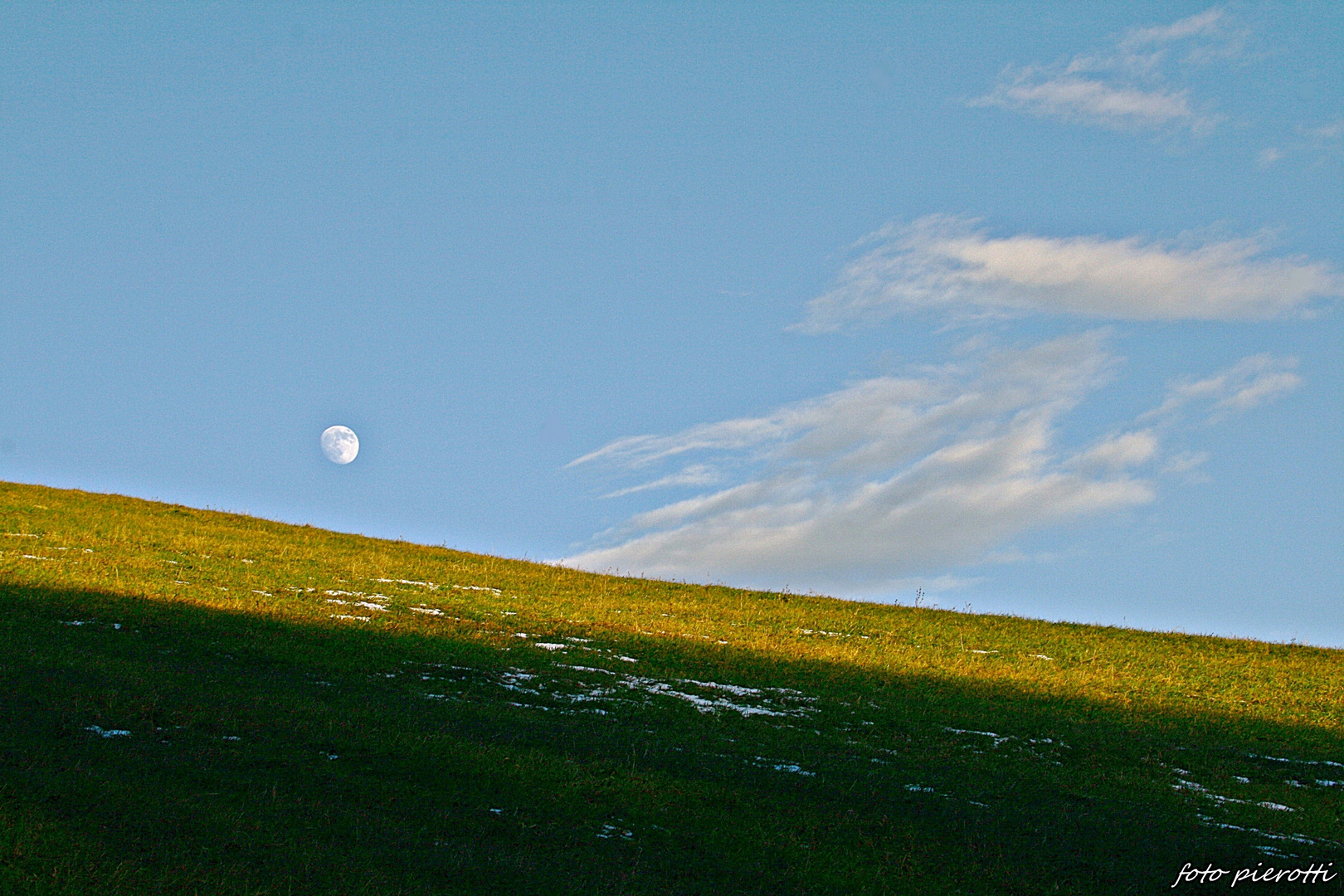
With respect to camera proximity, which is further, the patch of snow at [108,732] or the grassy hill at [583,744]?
the patch of snow at [108,732]

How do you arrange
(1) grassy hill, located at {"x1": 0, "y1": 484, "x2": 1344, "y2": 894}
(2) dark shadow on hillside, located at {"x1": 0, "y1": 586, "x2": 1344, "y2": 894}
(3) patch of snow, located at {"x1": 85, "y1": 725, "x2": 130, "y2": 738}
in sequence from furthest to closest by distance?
(3) patch of snow, located at {"x1": 85, "y1": 725, "x2": 130, "y2": 738} → (1) grassy hill, located at {"x1": 0, "y1": 484, "x2": 1344, "y2": 894} → (2) dark shadow on hillside, located at {"x1": 0, "y1": 586, "x2": 1344, "y2": 894}

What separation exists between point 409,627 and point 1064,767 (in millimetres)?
19368

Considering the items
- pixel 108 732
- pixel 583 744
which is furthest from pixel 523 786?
pixel 108 732

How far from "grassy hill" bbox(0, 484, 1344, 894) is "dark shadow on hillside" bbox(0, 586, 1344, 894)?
7cm

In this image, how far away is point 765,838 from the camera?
48.7 feet

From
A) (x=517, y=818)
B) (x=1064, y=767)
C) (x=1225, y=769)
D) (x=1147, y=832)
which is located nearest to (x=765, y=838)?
(x=517, y=818)

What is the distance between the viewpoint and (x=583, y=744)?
1948 cm

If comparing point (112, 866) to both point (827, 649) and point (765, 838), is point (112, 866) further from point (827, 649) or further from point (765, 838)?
point (827, 649)

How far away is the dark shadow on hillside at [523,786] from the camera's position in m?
12.3

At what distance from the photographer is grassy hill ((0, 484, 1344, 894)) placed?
12820 millimetres

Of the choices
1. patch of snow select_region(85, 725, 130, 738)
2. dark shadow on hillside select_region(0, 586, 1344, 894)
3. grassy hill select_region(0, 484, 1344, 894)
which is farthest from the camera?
patch of snow select_region(85, 725, 130, 738)

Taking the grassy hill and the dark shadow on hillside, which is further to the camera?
the grassy hill

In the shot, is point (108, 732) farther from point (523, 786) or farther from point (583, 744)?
point (583, 744)

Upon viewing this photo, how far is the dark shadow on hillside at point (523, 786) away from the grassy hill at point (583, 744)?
0.24 ft
